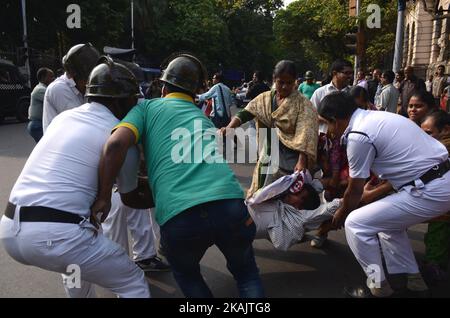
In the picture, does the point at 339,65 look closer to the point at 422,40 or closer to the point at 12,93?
the point at 12,93

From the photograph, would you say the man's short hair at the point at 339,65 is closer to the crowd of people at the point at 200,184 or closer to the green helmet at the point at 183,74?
the crowd of people at the point at 200,184

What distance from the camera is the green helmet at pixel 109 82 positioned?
2291 mm

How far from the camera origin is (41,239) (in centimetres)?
206

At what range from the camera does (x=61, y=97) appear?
3.73 metres

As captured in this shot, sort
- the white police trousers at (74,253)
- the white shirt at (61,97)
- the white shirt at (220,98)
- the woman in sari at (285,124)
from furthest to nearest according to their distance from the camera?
the white shirt at (220,98)
the white shirt at (61,97)
the woman in sari at (285,124)
the white police trousers at (74,253)

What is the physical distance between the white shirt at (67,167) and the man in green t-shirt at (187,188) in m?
0.08

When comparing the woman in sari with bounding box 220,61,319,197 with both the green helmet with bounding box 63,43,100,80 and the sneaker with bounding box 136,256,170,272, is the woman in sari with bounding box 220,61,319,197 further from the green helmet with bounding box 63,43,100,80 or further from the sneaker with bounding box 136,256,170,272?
the green helmet with bounding box 63,43,100,80

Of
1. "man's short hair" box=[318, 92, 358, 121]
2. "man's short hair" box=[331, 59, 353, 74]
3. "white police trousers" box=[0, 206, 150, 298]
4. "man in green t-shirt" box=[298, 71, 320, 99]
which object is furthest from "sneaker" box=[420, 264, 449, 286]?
"man in green t-shirt" box=[298, 71, 320, 99]

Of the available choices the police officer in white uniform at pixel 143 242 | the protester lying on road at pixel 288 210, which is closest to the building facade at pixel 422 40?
the protester lying on road at pixel 288 210

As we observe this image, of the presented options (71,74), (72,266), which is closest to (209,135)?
(72,266)

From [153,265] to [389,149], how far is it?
199 centimetres

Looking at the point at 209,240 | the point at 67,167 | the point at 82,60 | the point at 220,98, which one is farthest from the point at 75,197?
the point at 220,98

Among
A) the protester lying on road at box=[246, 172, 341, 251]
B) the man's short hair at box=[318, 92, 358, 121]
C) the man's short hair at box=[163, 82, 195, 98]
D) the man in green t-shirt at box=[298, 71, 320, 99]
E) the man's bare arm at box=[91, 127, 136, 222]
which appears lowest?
the protester lying on road at box=[246, 172, 341, 251]

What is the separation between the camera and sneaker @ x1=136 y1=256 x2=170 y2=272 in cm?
361
